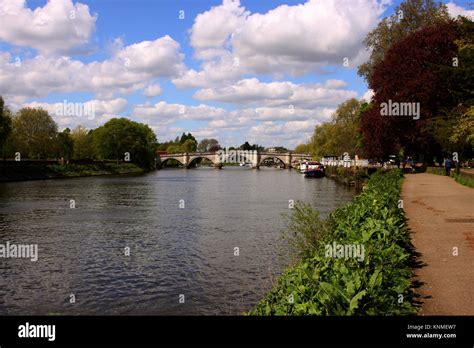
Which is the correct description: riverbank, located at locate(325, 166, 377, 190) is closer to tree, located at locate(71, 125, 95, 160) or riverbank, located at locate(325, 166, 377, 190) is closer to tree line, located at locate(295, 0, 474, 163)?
tree line, located at locate(295, 0, 474, 163)

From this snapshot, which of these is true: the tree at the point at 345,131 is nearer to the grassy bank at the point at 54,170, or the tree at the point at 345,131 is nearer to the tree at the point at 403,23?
the tree at the point at 403,23

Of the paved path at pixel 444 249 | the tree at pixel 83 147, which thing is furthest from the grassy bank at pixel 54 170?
the paved path at pixel 444 249

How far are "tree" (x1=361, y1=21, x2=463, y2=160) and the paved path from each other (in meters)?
20.0

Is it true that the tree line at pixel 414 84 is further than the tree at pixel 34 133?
No

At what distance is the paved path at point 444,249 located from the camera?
9.07 meters

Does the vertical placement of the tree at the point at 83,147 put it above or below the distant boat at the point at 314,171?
above

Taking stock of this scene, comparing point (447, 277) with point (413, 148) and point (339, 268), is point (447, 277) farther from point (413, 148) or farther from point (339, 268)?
point (413, 148)

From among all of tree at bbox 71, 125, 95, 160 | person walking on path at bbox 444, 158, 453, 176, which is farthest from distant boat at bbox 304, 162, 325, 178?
tree at bbox 71, 125, 95, 160

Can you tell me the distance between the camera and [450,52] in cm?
4559

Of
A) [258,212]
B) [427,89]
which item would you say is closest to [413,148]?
[427,89]

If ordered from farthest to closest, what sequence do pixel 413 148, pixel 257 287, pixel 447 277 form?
pixel 413 148 → pixel 257 287 → pixel 447 277

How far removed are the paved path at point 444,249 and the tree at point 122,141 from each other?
346ft

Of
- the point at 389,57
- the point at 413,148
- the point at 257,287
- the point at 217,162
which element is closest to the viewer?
the point at 257,287
